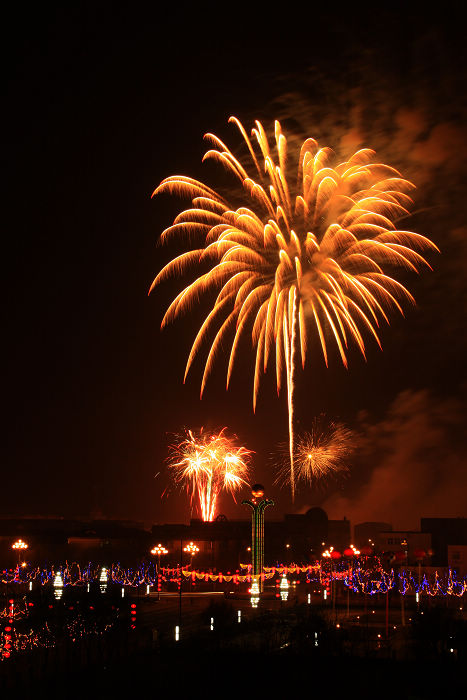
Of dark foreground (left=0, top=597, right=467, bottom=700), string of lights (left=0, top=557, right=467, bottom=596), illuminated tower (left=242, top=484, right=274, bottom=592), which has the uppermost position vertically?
illuminated tower (left=242, top=484, right=274, bottom=592)

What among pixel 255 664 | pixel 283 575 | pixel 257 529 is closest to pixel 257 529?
pixel 257 529

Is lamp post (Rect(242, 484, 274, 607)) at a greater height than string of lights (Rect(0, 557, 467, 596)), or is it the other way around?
lamp post (Rect(242, 484, 274, 607))

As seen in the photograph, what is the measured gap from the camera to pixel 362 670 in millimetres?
23594

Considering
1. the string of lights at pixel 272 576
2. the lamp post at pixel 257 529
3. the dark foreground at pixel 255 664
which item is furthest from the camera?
the string of lights at pixel 272 576

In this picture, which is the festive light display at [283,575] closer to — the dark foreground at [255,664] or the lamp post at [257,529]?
the lamp post at [257,529]

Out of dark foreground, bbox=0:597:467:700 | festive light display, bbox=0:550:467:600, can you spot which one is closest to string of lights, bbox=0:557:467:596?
festive light display, bbox=0:550:467:600

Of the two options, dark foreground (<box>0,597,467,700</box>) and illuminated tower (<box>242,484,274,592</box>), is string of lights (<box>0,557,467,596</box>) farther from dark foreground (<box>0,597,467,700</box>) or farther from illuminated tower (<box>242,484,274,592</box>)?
dark foreground (<box>0,597,467,700</box>)

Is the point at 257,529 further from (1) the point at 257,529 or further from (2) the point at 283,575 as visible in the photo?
(2) the point at 283,575

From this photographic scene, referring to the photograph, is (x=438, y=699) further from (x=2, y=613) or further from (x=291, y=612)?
(x=2, y=613)

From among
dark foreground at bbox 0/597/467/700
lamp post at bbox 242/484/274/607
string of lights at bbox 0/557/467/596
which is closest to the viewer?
dark foreground at bbox 0/597/467/700

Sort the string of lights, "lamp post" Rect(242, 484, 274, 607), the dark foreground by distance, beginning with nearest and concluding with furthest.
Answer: the dark foreground
"lamp post" Rect(242, 484, 274, 607)
the string of lights

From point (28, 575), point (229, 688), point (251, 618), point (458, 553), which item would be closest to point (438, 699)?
point (229, 688)

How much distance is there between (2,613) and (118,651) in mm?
16285

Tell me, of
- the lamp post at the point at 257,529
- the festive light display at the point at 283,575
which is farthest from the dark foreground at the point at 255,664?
the festive light display at the point at 283,575
